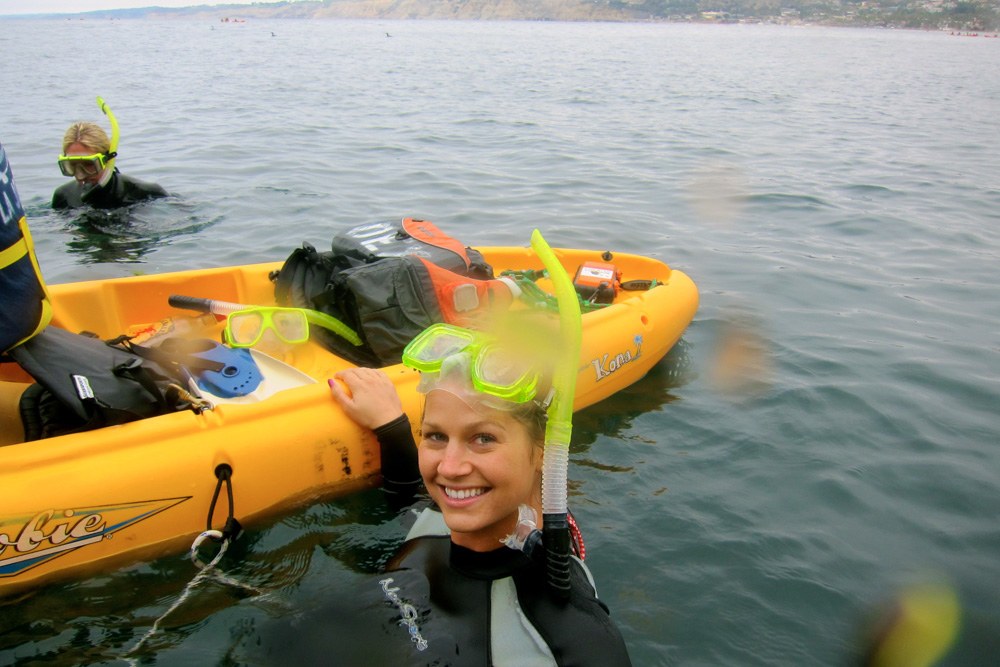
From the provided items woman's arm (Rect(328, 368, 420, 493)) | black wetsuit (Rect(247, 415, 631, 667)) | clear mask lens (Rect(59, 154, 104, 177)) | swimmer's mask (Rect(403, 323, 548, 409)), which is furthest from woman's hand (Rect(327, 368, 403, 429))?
clear mask lens (Rect(59, 154, 104, 177))

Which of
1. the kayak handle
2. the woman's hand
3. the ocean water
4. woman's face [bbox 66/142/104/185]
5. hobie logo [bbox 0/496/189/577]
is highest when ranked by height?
woman's face [bbox 66/142/104/185]

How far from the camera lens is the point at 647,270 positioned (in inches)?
217

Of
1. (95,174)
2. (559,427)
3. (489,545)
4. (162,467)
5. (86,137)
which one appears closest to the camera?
(559,427)

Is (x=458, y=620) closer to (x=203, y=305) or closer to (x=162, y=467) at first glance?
(x=162, y=467)

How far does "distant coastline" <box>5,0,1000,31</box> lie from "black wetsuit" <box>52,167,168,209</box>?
82.6 metres

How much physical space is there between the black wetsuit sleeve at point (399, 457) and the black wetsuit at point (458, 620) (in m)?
0.75

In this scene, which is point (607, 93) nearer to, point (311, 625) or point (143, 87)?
point (143, 87)

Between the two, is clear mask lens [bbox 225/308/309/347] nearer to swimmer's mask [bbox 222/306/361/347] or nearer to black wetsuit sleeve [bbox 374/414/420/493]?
swimmer's mask [bbox 222/306/361/347]

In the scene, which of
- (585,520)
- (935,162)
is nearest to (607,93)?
(935,162)

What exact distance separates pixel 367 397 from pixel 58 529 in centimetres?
125

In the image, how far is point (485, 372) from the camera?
2.10 m

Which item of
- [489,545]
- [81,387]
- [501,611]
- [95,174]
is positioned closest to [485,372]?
[489,545]

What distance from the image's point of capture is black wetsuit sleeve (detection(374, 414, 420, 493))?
125 inches

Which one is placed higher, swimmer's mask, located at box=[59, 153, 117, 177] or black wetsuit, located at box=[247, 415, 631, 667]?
swimmer's mask, located at box=[59, 153, 117, 177]
